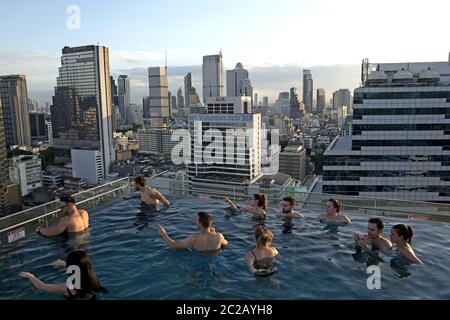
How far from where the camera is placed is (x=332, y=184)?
146 feet

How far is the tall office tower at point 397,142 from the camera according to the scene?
4278 cm

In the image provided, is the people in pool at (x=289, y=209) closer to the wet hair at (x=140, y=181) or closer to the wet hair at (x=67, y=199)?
the wet hair at (x=140, y=181)

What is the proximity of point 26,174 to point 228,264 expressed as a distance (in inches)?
4142

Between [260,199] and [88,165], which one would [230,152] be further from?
[260,199]

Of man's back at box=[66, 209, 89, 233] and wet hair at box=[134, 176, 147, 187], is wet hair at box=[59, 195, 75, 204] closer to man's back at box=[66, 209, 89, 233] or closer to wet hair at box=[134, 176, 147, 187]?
man's back at box=[66, 209, 89, 233]

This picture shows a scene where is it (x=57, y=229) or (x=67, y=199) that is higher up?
(x=67, y=199)

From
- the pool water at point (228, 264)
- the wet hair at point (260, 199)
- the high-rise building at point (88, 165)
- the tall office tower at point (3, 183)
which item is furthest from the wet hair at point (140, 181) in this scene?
the high-rise building at point (88, 165)

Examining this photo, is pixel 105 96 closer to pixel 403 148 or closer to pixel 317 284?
pixel 403 148

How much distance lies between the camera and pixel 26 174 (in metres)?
98.1

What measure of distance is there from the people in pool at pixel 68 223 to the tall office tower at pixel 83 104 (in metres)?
123

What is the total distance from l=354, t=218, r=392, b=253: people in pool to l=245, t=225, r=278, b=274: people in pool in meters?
2.33

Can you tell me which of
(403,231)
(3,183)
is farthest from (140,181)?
(3,183)
